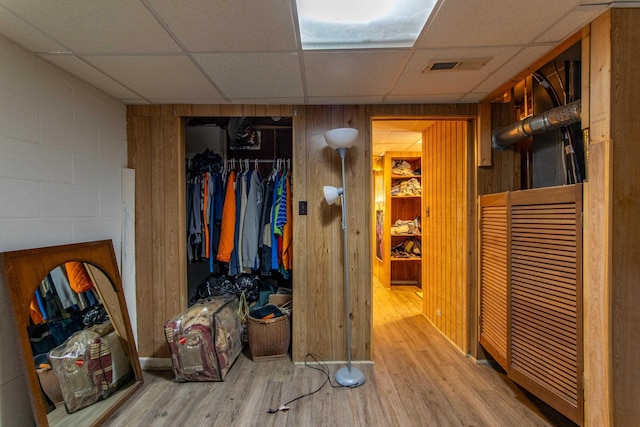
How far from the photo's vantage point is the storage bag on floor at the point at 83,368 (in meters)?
1.52

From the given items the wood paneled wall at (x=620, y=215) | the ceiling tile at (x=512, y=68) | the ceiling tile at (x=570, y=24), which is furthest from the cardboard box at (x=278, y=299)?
the ceiling tile at (x=570, y=24)

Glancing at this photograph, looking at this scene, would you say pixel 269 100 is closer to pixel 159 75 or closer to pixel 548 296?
pixel 159 75

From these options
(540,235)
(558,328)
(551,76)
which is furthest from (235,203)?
(551,76)

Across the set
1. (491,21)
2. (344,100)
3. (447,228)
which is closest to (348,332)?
(447,228)

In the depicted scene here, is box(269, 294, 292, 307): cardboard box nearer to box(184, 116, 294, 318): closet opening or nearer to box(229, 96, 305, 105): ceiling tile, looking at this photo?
box(184, 116, 294, 318): closet opening

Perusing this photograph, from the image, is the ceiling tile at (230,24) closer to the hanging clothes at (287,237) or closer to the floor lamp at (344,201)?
the floor lamp at (344,201)

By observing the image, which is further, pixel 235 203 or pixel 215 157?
pixel 215 157

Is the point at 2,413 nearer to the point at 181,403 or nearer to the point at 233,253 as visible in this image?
the point at 181,403

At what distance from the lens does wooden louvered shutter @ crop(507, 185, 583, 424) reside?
145cm

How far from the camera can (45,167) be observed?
1.58 metres

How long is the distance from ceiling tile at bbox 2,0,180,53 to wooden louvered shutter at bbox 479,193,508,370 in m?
2.36

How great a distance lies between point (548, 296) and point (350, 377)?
1.43 metres

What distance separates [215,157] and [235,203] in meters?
0.55

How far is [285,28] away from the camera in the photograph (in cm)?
132
